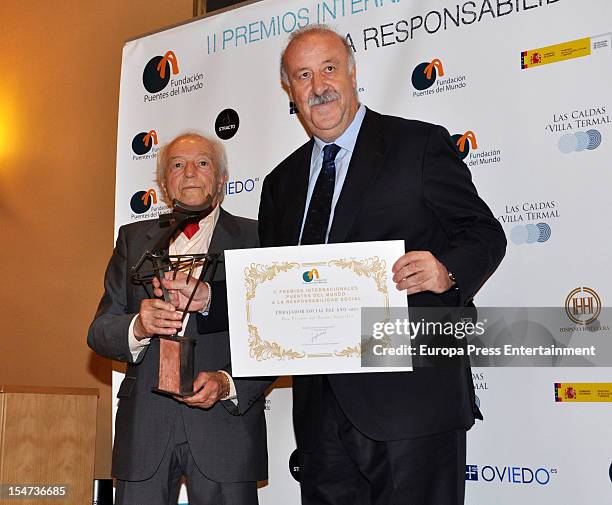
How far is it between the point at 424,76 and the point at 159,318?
160 cm

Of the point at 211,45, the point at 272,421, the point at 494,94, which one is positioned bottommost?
the point at 272,421

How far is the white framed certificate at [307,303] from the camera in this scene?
2.15 metres

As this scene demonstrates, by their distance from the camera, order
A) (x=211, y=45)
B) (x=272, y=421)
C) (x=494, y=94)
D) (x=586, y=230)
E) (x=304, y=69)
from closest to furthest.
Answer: (x=304, y=69) → (x=586, y=230) → (x=494, y=94) → (x=272, y=421) → (x=211, y=45)

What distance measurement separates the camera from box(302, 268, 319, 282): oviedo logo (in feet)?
7.24

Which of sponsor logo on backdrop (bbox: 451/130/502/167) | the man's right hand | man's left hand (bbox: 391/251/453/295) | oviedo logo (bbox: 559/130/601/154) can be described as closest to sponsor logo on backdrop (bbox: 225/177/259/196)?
sponsor logo on backdrop (bbox: 451/130/502/167)

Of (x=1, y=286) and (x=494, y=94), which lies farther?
(x=1, y=286)

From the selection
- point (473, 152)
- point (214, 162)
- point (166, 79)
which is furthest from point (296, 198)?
point (166, 79)

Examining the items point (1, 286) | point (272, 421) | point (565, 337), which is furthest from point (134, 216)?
point (565, 337)

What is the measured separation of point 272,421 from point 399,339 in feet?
5.34

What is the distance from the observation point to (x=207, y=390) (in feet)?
8.29

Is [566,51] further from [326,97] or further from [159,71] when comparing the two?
[159,71]

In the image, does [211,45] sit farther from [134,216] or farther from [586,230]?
[586,230]

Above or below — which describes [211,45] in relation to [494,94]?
above

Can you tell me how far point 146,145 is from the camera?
13.7 ft
